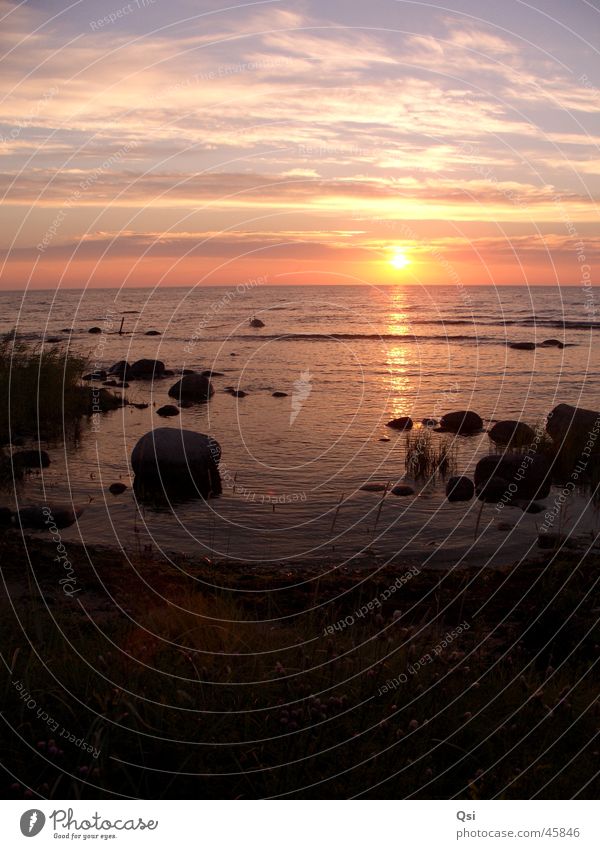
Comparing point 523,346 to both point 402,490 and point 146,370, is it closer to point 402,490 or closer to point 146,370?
point 146,370

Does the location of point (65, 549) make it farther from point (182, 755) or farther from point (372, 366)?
point (372, 366)

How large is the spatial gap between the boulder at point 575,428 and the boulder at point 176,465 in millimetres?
7717

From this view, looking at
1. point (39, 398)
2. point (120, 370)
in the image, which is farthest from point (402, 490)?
point (120, 370)

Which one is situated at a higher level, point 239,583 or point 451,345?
point 451,345

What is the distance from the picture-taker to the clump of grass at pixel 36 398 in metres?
19.1

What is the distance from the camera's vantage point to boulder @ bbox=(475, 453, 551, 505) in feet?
48.5

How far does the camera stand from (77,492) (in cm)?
1438

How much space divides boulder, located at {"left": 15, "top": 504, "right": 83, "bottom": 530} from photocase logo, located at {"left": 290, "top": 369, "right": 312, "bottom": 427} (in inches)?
417

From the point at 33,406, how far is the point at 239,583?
12646 mm

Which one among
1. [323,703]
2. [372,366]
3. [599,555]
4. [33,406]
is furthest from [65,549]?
[372,366]

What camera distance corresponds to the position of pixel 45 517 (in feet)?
40.8

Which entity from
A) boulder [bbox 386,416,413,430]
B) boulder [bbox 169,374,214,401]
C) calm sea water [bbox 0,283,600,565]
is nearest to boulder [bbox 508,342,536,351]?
calm sea water [bbox 0,283,600,565]
